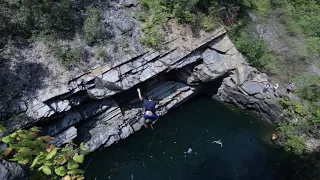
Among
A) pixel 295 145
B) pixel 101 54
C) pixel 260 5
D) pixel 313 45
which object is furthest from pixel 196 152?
pixel 260 5

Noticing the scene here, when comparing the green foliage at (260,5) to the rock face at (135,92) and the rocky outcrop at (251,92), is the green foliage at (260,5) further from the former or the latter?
the rocky outcrop at (251,92)

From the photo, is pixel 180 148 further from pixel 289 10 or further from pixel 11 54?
pixel 289 10

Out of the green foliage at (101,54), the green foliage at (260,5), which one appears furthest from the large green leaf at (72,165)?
the green foliage at (260,5)

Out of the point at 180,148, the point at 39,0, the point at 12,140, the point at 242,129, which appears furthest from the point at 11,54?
the point at 242,129

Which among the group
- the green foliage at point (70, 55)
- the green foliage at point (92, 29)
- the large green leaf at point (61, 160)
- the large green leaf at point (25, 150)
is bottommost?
the large green leaf at point (61, 160)

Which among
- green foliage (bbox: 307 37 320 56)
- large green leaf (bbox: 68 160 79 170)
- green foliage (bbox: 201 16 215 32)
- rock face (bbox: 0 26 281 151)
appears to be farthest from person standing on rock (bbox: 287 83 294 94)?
large green leaf (bbox: 68 160 79 170)
